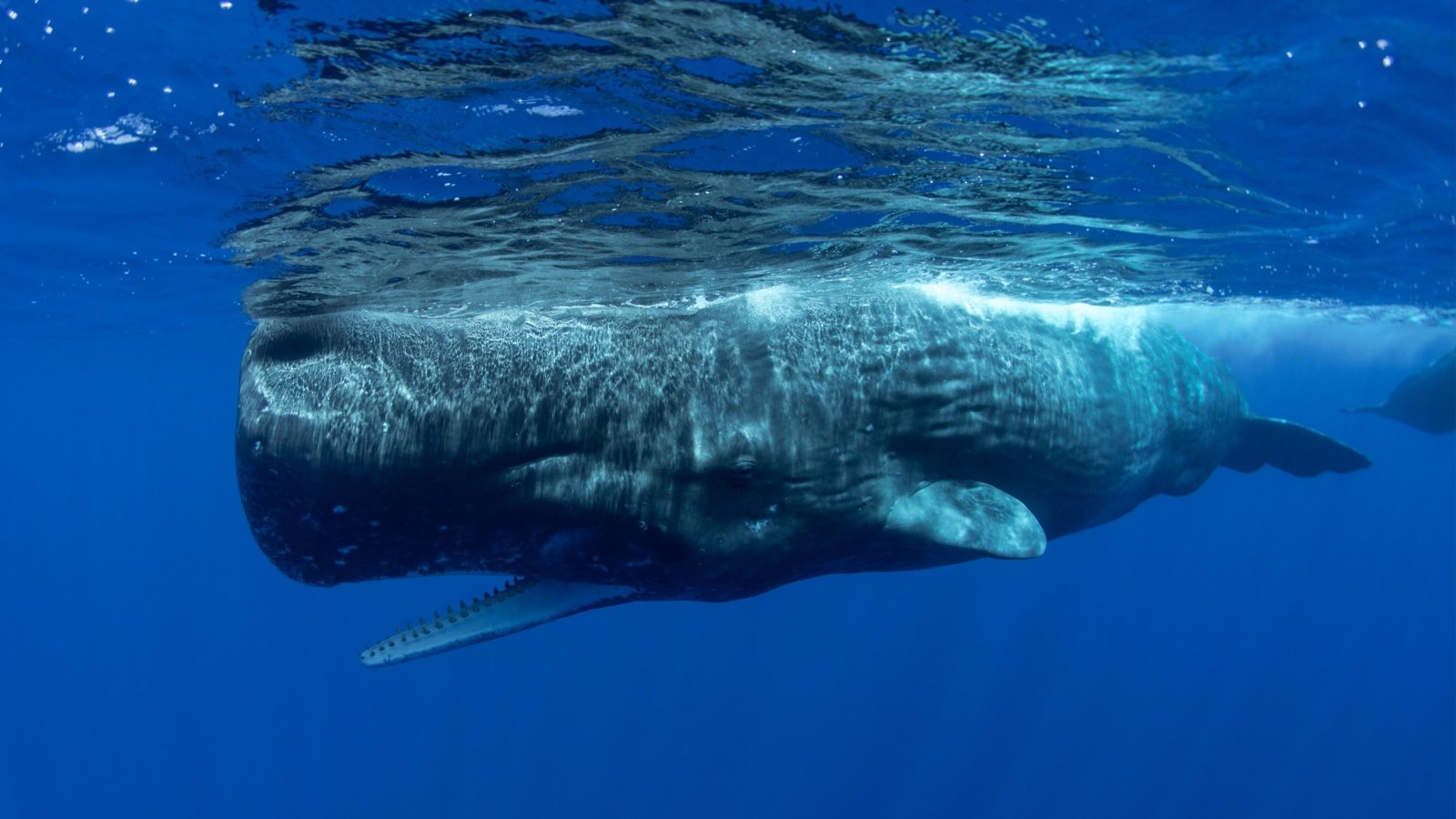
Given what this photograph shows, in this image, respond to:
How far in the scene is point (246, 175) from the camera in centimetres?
886

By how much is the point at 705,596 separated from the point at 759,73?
4192 millimetres

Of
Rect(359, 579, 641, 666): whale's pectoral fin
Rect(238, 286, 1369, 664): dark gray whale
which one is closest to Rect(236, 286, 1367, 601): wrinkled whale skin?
Rect(238, 286, 1369, 664): dark gray whale

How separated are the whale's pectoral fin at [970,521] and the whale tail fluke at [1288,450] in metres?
7.18

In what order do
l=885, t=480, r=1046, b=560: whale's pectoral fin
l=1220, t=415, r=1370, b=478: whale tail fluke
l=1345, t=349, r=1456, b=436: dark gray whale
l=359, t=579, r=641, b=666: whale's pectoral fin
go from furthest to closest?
l=1345, t=349, r=1456, b=436: dark gray whale, l=1220, t=415, r=1370, b=478: whale tail fluke, l=885, t=480, r=1046, b=560: whale's pectoral fin, l=359, t=579, r=641, b=666: whale's pectoral fin

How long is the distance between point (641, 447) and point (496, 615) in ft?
4.93

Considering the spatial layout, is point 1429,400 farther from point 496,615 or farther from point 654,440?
point 496,615

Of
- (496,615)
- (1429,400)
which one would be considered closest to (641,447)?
(496,615)

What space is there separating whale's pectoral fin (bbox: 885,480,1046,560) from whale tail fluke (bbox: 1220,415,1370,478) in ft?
23.6

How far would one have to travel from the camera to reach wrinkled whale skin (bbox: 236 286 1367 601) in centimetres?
548

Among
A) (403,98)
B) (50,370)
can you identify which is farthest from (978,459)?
(50,370)

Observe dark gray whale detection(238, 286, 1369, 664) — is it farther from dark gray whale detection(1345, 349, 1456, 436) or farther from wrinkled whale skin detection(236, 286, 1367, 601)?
dark gray whale detection(1345, 349, 1456, 436)

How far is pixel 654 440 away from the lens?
6020mm

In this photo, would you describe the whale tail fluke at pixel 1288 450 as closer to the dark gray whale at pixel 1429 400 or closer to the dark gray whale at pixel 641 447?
the dark gray whale at pixel 641 447

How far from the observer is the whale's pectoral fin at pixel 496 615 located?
212 inches
